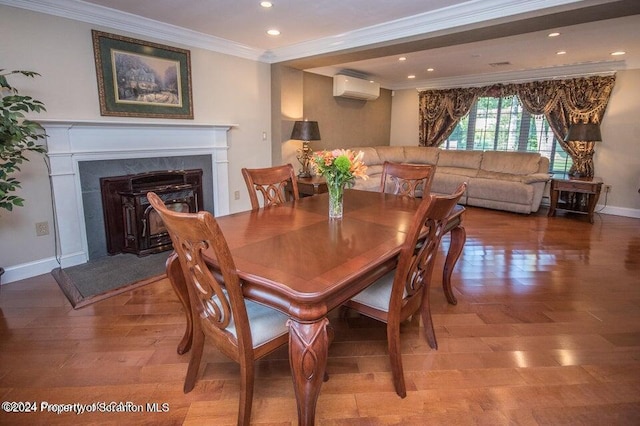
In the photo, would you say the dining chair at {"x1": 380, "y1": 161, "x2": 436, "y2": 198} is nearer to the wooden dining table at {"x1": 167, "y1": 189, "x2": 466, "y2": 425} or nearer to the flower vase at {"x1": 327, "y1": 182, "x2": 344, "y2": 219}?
the wooden dining table at {"x1": 167, "y1": 189, "x2": 466, "y2": 425}

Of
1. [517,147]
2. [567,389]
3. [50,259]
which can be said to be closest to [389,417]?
[567,389]

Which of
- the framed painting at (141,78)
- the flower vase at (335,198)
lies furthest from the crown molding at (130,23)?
the flower vase at (335,198)

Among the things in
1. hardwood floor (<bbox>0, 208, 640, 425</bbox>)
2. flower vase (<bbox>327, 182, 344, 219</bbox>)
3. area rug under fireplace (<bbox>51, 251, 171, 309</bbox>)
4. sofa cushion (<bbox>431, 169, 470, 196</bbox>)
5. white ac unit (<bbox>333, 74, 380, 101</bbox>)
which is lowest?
hardwood floor (<bbox>0, 208, 640, 425</bbox>)

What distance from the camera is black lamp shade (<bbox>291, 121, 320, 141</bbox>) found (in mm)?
4637

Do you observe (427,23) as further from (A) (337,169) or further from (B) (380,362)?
(B) (380,362)

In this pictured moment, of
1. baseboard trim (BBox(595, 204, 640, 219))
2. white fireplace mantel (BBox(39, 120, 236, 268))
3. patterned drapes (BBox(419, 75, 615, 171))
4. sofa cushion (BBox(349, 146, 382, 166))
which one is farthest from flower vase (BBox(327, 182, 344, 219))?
baseboard trim (BBox(595, 204, 640, 219))

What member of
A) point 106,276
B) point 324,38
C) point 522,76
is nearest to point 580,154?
point 522,76

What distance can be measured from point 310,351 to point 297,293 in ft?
0.75

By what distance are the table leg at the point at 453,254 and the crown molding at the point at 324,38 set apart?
72.8 inches

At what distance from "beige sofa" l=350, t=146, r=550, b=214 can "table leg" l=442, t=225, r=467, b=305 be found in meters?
3.14

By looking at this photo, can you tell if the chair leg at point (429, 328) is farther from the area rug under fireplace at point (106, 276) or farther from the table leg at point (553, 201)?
the table leg at point (553, 201)

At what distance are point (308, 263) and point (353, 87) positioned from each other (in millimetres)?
5164

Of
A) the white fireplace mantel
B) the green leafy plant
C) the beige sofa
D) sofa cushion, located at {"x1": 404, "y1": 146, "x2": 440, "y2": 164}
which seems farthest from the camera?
sofa cushion, located at {"x1": 404, "y1": 146, "x2": 440, "y2": 164}

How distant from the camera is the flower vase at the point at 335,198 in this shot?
6.51ft
